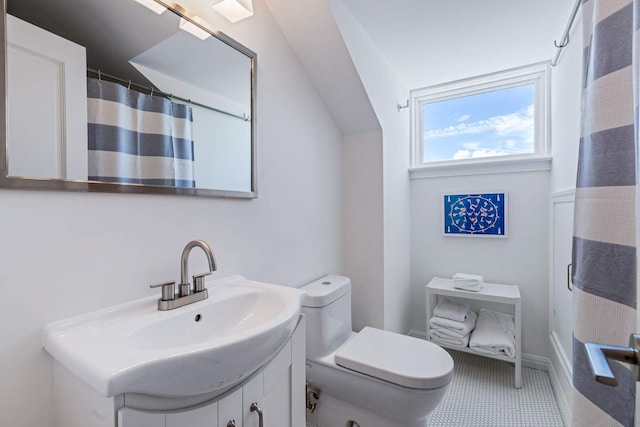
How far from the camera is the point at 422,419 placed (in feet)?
4.35

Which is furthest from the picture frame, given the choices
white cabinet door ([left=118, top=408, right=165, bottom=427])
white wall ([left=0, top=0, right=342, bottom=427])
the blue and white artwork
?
white cabinet door ([left=118, top=408, right=165, bottom=427])

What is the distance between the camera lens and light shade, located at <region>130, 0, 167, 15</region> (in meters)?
0.92

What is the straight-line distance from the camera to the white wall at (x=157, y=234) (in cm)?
68

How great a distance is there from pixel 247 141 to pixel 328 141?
0.73 metres

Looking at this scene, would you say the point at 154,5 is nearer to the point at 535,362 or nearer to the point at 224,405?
the point at 224,405

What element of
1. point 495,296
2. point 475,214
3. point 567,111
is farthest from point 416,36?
point 495,296

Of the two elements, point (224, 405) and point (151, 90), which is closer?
point (224, 405)

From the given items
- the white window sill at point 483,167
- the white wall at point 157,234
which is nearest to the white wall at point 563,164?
the white window sill at point 483,167

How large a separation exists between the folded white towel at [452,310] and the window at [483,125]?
1043 mm

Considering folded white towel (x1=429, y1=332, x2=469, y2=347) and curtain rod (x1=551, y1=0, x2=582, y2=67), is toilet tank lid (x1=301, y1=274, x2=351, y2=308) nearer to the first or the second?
folded white towel (x1=429, y1=332, x2=469, y2=347)

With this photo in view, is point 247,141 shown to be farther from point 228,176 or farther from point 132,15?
point 132,15

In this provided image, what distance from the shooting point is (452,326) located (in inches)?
77.5

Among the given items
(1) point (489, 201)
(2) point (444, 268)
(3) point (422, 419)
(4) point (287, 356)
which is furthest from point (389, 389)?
(1) point (489, 201)

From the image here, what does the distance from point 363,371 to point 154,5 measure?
1640 millimetres
